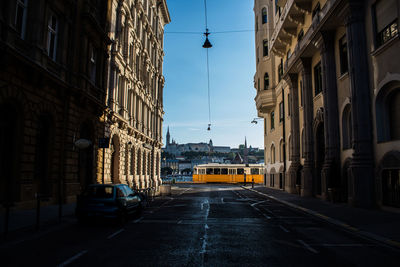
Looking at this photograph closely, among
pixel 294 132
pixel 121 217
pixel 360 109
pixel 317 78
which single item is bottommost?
pixel 121 217

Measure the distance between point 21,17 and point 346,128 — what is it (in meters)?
18.5

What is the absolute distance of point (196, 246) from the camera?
7535 mm

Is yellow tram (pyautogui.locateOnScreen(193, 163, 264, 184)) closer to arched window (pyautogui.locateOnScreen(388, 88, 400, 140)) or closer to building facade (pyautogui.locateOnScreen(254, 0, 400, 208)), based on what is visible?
building facade (pyautogui.locateOnScreen(254, 0, 400, 208))

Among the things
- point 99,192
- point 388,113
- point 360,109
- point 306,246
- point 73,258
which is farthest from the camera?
point 360,109

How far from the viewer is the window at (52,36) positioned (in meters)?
16.5

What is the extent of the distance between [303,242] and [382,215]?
6695 mm

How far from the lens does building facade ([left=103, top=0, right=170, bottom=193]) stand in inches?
981

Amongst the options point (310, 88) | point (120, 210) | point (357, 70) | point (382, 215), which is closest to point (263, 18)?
point (310, 88)

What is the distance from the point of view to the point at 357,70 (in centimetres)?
1606

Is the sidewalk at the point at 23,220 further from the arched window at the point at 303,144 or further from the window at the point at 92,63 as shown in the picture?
the arched window at the point at 303,144

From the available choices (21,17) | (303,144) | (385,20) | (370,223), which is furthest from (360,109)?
(21,17)

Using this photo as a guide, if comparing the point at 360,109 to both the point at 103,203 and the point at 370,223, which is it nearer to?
the point at 370,223

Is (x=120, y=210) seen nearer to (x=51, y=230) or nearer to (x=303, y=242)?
(x=51, y=230)

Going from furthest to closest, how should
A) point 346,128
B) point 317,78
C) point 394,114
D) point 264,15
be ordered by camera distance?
point 264,15
point 317,78
point 346,128
point 394,114
